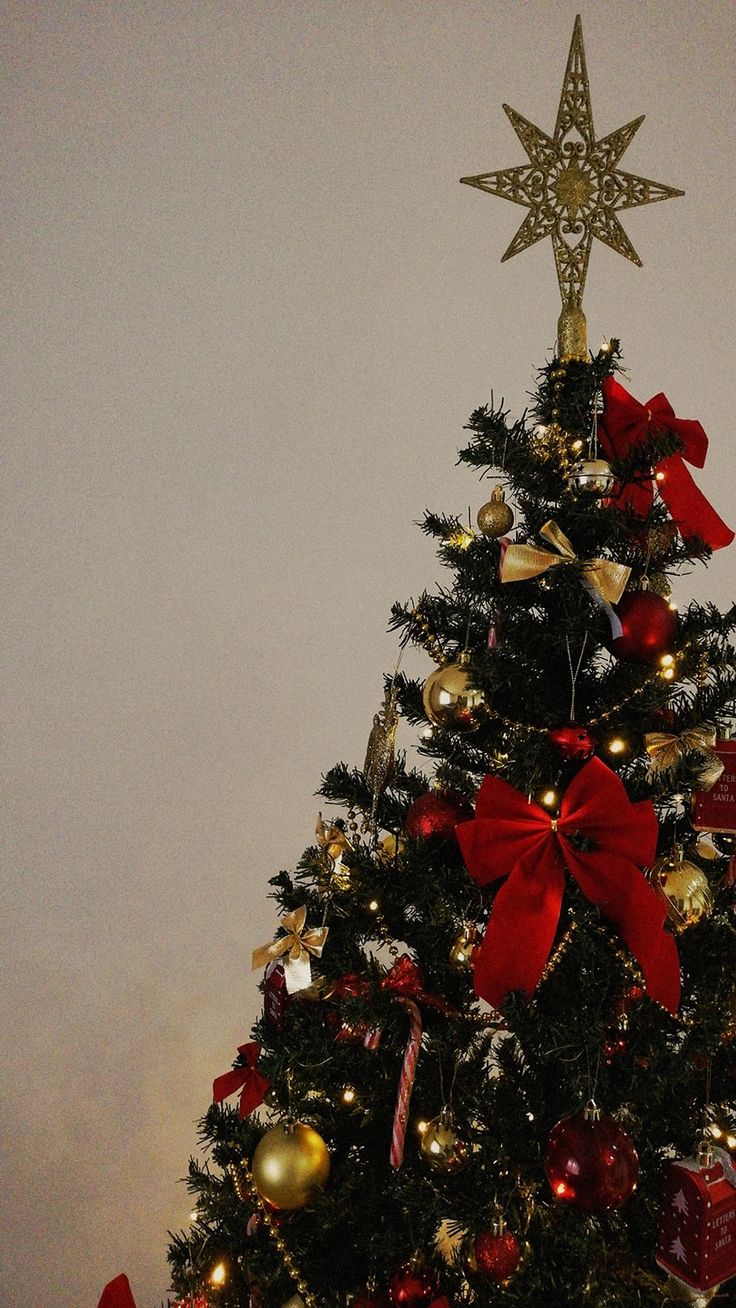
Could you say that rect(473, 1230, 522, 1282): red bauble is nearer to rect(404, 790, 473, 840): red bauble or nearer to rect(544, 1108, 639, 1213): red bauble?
rect(544, 1108, 639, 1213): red bauble

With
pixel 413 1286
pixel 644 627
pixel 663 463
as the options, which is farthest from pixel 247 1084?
pixel 663 463

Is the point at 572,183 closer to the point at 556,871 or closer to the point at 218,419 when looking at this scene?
the point at 556,871

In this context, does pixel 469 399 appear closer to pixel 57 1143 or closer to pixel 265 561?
pixel 265 561

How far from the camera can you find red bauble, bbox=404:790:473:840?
0.94 m

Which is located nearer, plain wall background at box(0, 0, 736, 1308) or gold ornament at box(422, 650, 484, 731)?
gold ornament at box(422, 650, 484, 731)

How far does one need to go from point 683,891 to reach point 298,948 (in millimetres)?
364

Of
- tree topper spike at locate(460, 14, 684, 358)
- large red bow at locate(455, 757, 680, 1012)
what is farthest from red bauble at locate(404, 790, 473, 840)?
tree topper spike at locate(460, 14, 684, 358)

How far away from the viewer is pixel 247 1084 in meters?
1.05

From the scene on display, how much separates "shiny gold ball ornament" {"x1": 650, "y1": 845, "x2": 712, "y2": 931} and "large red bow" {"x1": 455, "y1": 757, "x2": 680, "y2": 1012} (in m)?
0.04

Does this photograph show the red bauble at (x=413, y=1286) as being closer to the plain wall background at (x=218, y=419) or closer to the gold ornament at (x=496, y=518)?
the gold ornament at (x=496, y=518)

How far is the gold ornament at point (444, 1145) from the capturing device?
0.86m

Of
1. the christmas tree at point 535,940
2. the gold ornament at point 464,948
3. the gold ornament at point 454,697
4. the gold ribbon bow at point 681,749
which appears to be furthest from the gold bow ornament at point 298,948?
the gold ribbon bow at point 681,749

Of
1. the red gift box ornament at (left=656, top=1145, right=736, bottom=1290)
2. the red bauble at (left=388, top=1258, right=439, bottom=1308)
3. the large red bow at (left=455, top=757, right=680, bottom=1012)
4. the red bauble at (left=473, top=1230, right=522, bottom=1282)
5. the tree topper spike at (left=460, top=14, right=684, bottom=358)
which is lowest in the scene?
the red gift box ornament at (left=656, top=1145, right=736, bottom=1290)

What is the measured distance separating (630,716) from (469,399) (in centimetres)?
115
